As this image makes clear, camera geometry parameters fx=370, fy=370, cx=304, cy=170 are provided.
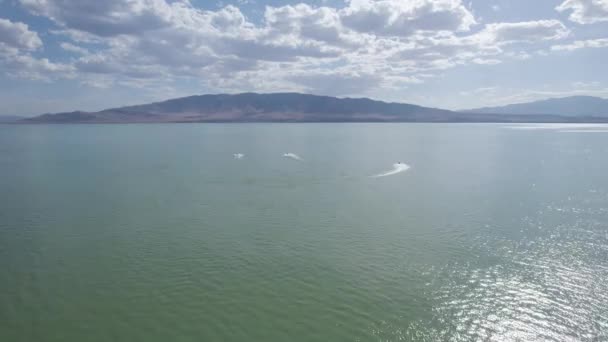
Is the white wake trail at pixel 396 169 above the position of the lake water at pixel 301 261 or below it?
above

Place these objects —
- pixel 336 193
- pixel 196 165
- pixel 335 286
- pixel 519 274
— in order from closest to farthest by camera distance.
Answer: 1. pixel 335 286
2. pixel 519 274
3. pixel 336 193
4. pixel 196 165

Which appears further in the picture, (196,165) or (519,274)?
(196,165)

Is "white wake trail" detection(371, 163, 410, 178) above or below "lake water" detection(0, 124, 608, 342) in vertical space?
above

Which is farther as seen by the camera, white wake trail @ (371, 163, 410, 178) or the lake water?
white wake trail @ (371, 163, 410, 178)

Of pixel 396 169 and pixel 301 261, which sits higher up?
pixel 396 169

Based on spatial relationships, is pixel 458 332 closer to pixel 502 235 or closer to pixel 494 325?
pixel 494 325

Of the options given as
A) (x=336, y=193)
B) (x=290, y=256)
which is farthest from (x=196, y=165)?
(x=290, y=256)

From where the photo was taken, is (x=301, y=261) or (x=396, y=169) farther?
(x=396, y=169)

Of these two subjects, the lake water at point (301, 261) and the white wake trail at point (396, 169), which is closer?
the lake water at point (301, 261)
